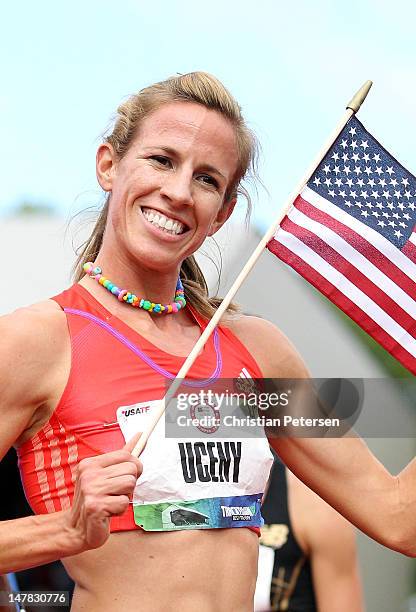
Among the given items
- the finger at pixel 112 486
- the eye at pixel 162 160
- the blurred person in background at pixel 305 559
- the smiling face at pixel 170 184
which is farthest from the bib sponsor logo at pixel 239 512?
the blurred person in background at pixel 305 559

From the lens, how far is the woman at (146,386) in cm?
311

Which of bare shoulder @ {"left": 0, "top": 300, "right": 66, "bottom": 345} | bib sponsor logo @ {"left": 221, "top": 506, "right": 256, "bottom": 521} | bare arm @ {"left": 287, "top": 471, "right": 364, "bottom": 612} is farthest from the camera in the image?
bare arm @ {"left": 287, "top": 471, "right": 364, "bottom": 612}

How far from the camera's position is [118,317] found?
342 cm

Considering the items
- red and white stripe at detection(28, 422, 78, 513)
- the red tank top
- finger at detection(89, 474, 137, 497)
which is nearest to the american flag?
the red tank top

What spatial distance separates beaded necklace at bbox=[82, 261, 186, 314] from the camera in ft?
11.4

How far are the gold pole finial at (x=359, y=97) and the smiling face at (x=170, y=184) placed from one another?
340 mm

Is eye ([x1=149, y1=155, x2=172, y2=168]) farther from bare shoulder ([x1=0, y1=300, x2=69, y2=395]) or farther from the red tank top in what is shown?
bare shoulder ([x1=0, y1=300, x2=69, y2=395])

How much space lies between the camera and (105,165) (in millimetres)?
3627

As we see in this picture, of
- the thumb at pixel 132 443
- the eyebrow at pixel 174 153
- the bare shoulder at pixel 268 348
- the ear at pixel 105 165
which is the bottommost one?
the thumb at pixel 132 443

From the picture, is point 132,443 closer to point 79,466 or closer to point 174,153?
point 79,466

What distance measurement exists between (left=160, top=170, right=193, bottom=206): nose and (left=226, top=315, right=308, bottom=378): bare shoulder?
459mm

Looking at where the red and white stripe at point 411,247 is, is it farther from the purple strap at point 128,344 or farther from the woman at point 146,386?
the purple strap at point 128,344

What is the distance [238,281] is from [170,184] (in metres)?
0.32

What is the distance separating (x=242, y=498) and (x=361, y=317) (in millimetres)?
624
